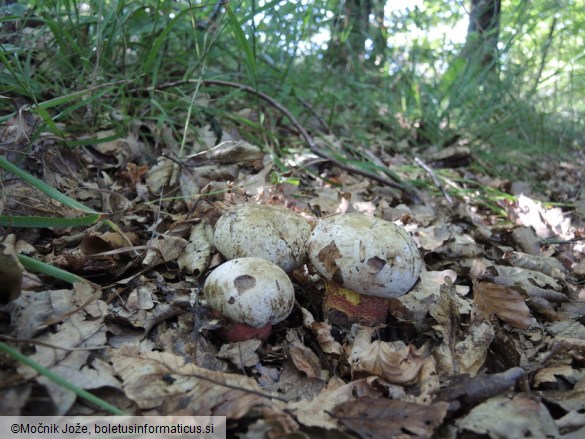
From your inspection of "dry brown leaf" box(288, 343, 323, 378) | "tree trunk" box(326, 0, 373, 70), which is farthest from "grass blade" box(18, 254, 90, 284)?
"tree trunk" box(326, 0, 373, 70)

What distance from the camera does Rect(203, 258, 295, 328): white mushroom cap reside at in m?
1.63

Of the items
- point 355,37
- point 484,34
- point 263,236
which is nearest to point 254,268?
point 263,236

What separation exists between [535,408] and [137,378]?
1331 millimetres

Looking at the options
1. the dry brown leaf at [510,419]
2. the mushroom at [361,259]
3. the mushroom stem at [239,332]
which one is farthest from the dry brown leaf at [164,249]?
the dry brown leaf at [510,419]

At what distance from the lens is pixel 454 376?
156 cm

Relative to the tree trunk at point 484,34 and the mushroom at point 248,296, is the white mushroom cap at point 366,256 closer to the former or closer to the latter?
the mushroom at point 248,296

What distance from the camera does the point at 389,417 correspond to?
1.35m

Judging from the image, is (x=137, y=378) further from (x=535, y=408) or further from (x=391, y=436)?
(x=535, y=408)

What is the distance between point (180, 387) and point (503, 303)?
1.57 m

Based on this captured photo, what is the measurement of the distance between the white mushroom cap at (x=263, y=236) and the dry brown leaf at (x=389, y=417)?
2.49 feet

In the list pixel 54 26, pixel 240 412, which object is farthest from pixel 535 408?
pixel 54 26

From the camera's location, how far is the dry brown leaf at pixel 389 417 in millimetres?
1292

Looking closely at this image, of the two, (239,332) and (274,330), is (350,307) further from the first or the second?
(239,332)

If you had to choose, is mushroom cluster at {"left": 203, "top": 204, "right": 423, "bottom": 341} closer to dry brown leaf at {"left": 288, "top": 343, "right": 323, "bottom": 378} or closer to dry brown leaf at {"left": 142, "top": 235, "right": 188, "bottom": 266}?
dry brown leaf at {"left": 288, "top": 343, "right": 323, "bottom": 378}
